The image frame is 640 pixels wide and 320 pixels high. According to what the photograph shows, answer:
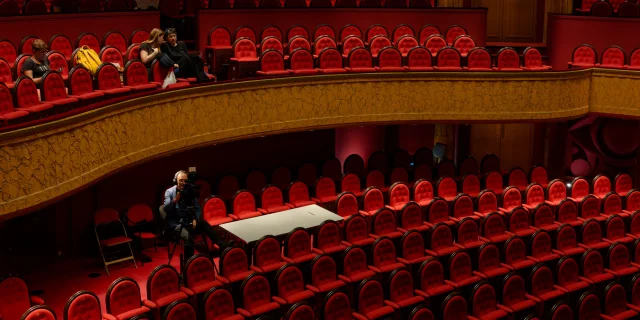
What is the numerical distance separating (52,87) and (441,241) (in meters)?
2.49

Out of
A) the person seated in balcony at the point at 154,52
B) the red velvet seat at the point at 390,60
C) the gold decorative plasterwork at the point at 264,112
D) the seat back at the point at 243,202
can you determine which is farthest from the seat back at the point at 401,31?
the person seated in balcony at the point at 154,52

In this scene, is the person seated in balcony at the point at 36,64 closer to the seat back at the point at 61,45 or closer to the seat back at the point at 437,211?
the seat back at the point at 61,45

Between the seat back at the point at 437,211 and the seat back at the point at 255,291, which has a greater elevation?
the seat back at the point at 437,211

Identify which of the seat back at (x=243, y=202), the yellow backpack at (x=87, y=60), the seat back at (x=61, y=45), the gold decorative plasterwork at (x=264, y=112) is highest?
the seat back at (x=61, y=45)

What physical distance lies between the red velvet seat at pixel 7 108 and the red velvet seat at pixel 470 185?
348 centimetres

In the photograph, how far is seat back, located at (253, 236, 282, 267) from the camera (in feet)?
13.8

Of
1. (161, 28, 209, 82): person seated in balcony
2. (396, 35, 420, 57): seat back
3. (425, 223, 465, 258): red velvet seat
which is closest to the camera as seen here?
(161, 28, 209, 82): person seated in balcony

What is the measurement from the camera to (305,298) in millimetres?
4039

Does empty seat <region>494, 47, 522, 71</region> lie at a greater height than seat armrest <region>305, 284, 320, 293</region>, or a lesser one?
greater

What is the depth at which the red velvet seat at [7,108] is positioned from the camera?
3373mm

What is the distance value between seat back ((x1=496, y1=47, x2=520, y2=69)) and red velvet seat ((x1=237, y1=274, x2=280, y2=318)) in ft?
9.46

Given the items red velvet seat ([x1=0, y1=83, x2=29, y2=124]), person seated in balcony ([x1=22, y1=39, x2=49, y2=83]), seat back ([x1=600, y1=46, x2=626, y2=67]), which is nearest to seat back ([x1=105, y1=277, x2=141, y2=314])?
red velvet seat ([x1=0, y1=83, x2=29, y2=124])

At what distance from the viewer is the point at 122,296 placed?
356cm

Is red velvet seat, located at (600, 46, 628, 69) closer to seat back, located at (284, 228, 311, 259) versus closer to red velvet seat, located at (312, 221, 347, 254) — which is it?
red velvet seat, located at (312, 221, 347, 254)
